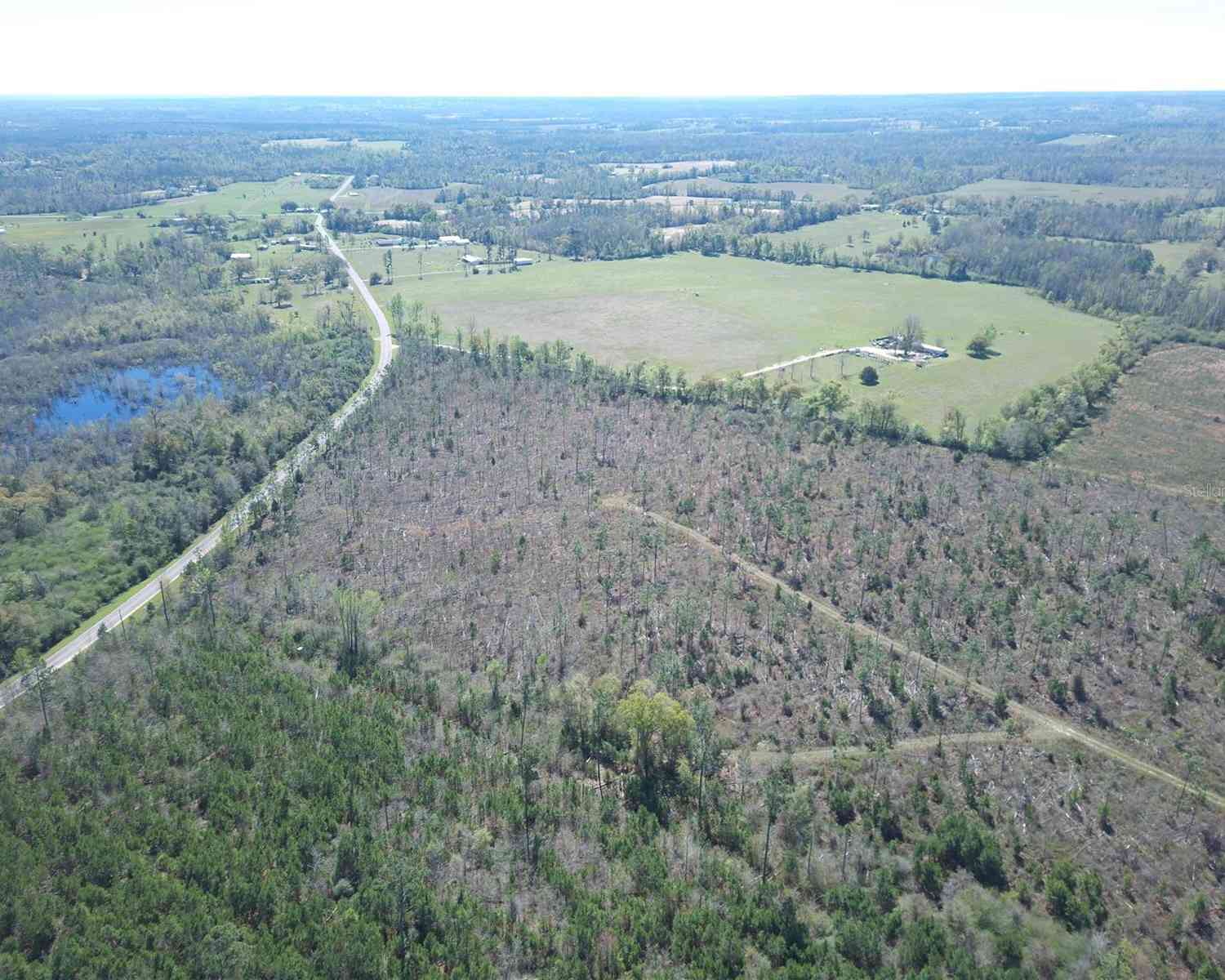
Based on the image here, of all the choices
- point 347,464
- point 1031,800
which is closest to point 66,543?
point 347,464

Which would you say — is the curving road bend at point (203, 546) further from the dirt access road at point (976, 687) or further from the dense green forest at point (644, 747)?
the dirt access road at point (976, 687)

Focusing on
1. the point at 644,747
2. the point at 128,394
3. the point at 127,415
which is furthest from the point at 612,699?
the point at 128,394

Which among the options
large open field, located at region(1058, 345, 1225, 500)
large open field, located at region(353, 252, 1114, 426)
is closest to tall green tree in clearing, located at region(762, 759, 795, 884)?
large open field, located at region(1058, 345, 1225, 500)

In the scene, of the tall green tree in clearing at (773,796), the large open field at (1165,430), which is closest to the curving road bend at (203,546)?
the tall green tree in clearing at (773,796)

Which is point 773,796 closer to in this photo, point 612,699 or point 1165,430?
point 612,699

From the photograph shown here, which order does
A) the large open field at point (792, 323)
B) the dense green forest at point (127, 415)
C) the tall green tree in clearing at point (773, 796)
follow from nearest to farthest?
1. the tall green tree in clearing at point (773, 796)
2. the dense green forest at point (127, 415)
3. the large open field at point (792, 323)

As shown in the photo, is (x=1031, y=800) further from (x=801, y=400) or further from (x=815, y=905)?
(x=801, y=400)
